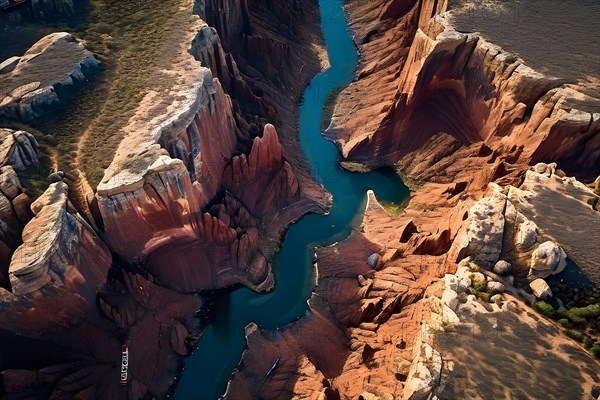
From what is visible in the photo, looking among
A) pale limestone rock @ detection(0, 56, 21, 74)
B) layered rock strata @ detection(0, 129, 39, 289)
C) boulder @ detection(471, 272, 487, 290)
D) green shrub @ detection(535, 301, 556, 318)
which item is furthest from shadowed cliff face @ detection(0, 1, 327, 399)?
green shrub @ detection(535, 301, 556, 318)

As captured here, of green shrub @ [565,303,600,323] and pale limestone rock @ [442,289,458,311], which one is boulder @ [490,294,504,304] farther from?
green shrub @ [565,303,600,323]

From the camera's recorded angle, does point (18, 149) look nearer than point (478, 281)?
No

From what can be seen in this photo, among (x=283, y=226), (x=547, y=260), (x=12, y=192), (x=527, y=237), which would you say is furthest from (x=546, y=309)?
(x=12, y=192)

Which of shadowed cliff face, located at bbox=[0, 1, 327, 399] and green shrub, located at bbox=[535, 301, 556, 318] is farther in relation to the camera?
shadowed cliff face, located at bbox=[0, 1, 327, 399]

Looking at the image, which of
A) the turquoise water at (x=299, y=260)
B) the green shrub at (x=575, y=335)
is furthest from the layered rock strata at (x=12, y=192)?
the green shrub at (x=575, y=335)

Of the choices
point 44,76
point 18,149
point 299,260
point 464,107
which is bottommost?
point 299,260

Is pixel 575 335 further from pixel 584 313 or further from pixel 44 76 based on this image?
pixel 44 76

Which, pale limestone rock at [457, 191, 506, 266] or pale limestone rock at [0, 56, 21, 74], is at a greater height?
pale limestone rock at [0, 56, 21, 74]
